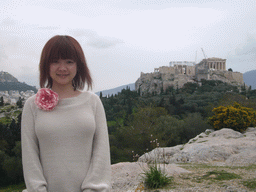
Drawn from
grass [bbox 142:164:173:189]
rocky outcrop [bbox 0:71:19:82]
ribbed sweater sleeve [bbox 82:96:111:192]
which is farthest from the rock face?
rocky outcrop [bbox 0:71:19:82]

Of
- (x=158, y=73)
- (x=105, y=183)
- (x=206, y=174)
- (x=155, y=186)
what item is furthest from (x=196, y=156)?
(x=158, y=73)

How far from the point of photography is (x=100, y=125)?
1.65 meters

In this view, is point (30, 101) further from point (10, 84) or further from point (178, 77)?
point (10, 84)

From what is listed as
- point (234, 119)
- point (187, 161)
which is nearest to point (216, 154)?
point (187, 161)

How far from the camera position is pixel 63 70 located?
1.59 meters

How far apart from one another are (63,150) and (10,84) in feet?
449

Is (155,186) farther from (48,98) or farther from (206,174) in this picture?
(48,98)

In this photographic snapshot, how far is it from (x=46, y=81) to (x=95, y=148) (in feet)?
1.89

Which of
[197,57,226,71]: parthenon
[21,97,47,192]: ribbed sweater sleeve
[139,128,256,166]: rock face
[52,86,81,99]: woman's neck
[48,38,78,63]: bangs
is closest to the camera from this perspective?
[21,97,47,192]: ribbed sweater sleeve

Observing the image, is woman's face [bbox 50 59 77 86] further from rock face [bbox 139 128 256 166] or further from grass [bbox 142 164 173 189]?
rock face [bbox 139 128 256 166]

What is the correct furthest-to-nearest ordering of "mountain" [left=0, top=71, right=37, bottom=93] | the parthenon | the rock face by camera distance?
"mountain" [left=0, top=71, right=37, bottom=93] < the parthenon < the rock face

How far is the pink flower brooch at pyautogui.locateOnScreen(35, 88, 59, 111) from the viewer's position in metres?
1.53

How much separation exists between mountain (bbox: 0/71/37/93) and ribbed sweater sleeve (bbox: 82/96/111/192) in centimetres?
11997

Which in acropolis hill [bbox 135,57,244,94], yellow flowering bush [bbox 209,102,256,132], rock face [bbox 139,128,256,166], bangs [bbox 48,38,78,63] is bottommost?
rock face [bbox 139,128,256,166]
